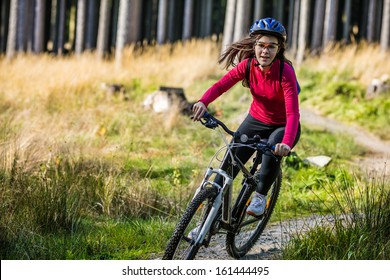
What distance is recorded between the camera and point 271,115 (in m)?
4.55

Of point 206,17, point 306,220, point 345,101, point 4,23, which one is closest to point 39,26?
point 4,23

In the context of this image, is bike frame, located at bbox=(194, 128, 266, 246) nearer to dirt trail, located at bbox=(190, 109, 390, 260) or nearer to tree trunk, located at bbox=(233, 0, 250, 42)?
dirt trail, located at bbox=(190, 109, 390, 260)

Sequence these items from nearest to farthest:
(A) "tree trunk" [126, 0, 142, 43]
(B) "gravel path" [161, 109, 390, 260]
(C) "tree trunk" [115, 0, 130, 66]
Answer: (B) "gravel path" [161, 109, 390, 260] < (C) "tree trunk" [115, 0, 130, 66] < (A) "tree trunk" [126, 0, 142, 43]

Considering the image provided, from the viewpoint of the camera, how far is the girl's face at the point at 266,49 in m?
4.24

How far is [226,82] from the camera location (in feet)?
14.4

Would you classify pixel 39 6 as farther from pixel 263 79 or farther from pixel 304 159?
pixel 263 79

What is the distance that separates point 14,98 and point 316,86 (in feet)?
21.3

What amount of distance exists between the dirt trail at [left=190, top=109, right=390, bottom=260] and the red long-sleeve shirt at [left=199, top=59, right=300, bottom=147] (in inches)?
33.4

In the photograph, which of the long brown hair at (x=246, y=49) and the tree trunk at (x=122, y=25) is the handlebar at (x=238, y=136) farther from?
the tree trunk at (x=122, y=25)

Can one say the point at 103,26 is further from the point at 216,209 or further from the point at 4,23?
the point at 216,209

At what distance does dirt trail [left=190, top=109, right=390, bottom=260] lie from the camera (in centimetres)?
484

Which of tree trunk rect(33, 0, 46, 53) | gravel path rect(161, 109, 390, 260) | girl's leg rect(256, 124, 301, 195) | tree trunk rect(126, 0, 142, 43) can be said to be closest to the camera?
girl's leg rect(256, 124, 301, 195)

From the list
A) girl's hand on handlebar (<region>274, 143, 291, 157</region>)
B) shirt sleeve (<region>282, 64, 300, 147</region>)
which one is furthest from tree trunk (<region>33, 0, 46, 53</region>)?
girl's hand on handlebar (<region>274, 143, 291, 157</region>)

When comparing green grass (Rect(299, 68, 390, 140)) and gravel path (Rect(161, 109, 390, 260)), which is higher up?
green grass (Rect(299, 68, 390, 140))
